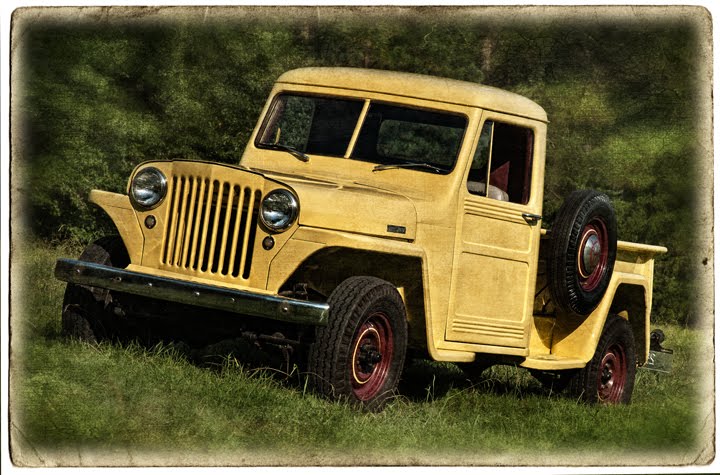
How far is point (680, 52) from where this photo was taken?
7.82 m

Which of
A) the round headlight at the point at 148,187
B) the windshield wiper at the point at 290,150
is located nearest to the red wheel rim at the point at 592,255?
the windshield wiper at the point at 290,150

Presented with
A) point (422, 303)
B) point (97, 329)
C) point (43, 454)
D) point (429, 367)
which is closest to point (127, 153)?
point (429, 367)

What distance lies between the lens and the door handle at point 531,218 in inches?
333

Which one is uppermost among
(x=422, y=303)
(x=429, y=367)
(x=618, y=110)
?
(x=618, y=110)

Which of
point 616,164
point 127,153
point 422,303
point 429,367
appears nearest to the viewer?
point 422,303

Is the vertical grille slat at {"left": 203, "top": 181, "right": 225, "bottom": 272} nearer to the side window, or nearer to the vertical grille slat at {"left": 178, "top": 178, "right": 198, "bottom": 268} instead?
the vertical grille slat at {"left": 178, "top": 178, "right": 198, "bottom": 268}

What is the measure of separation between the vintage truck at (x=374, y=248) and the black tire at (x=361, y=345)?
1cm

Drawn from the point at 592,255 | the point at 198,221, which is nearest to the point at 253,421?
the point at 198,221

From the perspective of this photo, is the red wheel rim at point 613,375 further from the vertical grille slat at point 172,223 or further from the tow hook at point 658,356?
the vertical grille slat at point 172,223

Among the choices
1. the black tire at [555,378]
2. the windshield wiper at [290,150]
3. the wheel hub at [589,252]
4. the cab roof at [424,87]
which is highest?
the cab roof at [424,87]

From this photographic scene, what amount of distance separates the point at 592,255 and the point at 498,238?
33.6 inches

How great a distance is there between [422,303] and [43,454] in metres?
2.45

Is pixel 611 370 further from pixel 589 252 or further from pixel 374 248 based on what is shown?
pixel 374 248

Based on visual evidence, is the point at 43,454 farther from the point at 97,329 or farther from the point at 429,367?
the point at 429,367
